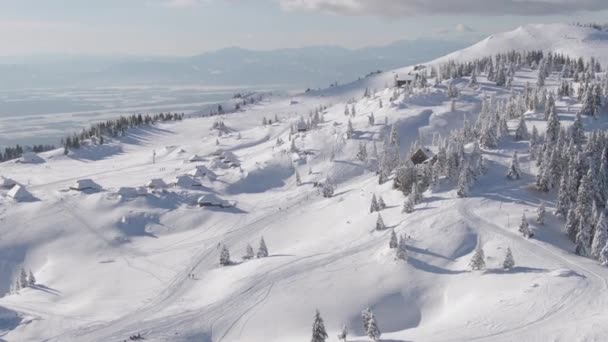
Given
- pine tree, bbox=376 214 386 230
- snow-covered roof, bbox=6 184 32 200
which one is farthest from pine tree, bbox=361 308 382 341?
snow-covered roof, bbox=6 184 32 200

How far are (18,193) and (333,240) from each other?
230 feet

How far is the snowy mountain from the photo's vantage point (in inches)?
2029

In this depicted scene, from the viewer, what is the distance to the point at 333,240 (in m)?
72.2

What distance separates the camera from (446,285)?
5553 cm

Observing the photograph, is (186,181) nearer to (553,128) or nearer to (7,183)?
(7,183)

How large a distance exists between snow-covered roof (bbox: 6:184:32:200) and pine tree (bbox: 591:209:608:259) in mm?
100642

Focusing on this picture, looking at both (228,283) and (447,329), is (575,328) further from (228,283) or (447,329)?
Answer: (228,283)

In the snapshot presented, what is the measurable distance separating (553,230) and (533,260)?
11816 millimetres

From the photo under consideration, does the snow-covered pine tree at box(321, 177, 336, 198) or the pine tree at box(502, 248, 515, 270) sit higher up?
the pine tree at box(502, 248, 515, 270)

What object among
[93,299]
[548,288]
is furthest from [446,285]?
[93,299]

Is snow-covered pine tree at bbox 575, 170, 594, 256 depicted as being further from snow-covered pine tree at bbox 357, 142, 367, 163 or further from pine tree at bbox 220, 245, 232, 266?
snow-covered pine tree at bbox 357, 142, 367, 163

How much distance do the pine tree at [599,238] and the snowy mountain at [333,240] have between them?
38 cm

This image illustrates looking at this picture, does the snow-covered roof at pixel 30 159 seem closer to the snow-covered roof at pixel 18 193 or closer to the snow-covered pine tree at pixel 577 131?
the snow-covered roof at pixel 18 193

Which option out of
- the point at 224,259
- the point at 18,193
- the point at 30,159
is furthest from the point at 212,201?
the point at 30,159
